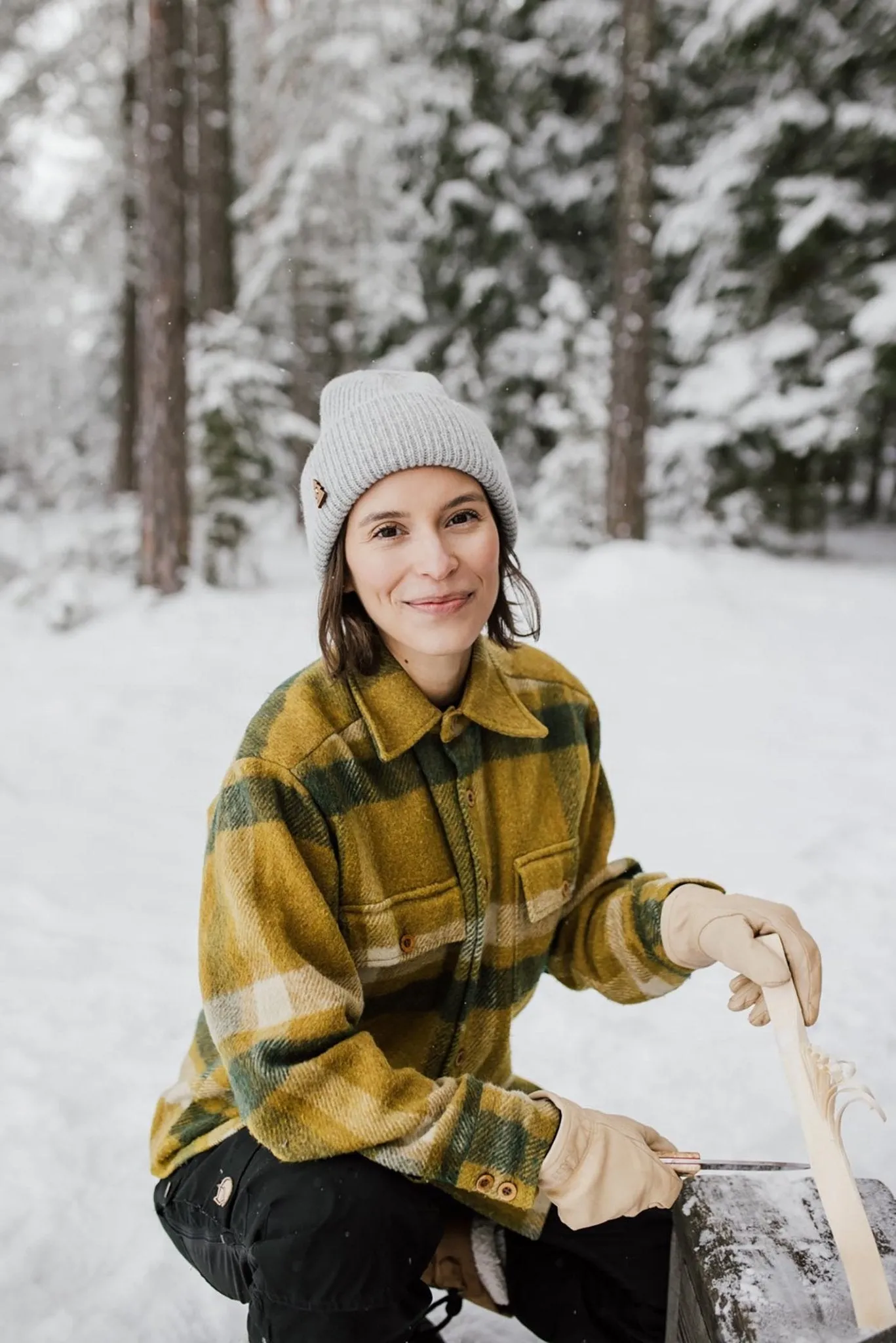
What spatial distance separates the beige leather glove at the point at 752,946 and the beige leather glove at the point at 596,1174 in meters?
0.24

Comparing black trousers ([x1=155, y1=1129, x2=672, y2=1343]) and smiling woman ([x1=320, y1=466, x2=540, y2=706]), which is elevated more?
smiling woman ([x1=320, y1=466, x2=540, y2=706])

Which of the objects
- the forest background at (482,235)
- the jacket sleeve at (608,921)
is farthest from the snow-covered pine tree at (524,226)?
the jacket sleeve at (608,921)

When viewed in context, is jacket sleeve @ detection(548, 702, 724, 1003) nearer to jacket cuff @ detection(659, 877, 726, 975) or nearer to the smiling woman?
jacket cuff @ detection(659, 877, 726, 975)

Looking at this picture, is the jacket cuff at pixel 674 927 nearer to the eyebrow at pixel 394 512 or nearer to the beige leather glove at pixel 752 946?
the beige leather glove at pixel 752 946

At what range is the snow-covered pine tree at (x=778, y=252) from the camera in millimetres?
8438

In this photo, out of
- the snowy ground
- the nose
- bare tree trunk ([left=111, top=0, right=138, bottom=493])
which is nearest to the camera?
the nose

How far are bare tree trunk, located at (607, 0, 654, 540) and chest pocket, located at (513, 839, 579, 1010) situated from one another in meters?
7.41

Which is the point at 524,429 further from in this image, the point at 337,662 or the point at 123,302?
the point at 337,662

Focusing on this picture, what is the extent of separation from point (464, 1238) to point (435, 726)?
889 millimetres

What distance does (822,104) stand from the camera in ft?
28.9

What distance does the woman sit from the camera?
1337 mm

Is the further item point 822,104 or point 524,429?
point 524,429

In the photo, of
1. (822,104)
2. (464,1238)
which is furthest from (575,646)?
(822,104)

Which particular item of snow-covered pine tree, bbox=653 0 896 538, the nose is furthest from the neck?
snow-covered pine tree, bbox=653 0 896 538
